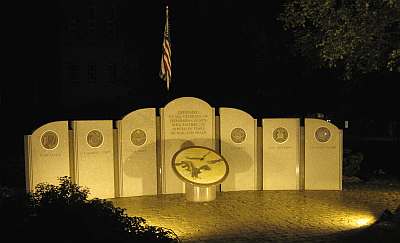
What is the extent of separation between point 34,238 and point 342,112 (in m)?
29.2

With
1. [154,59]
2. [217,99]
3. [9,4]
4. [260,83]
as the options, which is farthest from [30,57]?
[260,83]

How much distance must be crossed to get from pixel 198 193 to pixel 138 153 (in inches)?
77.2

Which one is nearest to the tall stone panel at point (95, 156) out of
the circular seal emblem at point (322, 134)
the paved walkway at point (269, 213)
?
the paved walkway at point (269, 213)

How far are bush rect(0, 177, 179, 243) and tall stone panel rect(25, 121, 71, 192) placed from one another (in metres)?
4.50

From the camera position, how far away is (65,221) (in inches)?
239

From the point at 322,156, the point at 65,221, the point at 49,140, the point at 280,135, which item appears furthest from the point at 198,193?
the point at 65,221

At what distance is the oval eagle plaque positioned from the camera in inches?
448

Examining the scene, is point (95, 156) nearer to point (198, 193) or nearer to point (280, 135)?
point (198, 193)

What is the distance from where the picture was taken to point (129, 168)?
1241 cm

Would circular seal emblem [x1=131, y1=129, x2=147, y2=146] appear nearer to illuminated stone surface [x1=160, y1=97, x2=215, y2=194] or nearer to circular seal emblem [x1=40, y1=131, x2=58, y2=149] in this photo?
illuminated stone surface [x1=160, y1=97, x2=215, y2=194]

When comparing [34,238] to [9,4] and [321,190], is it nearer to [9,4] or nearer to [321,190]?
[321,190]

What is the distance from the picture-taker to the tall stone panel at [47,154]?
11.4m

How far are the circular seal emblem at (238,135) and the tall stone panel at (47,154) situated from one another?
171 inches

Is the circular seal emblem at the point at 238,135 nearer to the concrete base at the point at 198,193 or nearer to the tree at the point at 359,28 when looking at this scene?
the concrete base at the point at 198,193
